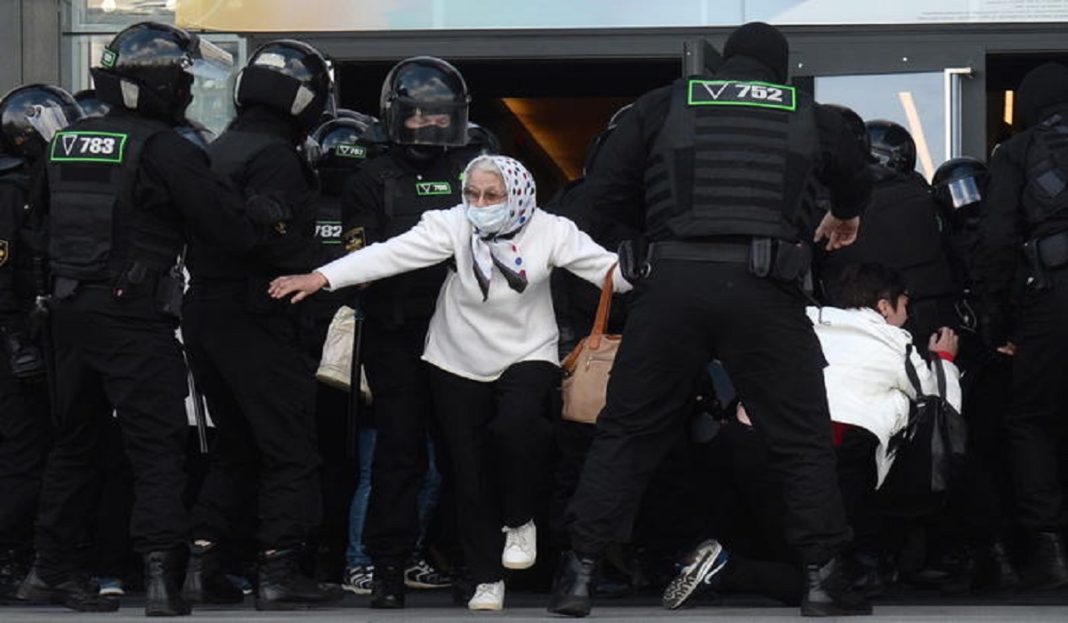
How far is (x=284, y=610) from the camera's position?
7.91m

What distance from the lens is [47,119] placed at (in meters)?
8.56

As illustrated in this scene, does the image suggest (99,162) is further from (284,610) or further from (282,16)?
(282,16)

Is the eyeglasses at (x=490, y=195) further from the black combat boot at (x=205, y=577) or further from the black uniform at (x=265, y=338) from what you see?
the black combat boot at (x=205, y=577)

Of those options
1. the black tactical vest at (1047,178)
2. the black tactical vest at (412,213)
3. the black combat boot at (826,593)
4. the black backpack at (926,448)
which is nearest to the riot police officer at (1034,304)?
the black tactical vest at (1047,178)

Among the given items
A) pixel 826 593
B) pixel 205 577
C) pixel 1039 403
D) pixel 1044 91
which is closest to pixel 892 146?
pixel 1044 91

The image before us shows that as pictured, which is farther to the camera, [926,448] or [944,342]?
[944,342]

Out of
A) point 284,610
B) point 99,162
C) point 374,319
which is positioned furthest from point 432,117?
point 284,610

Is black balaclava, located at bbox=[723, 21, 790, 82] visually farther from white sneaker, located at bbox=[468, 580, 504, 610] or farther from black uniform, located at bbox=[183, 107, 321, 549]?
white sneaker, located at bbox=[468, 580, 504, 610]

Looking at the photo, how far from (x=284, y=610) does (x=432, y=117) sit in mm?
1915

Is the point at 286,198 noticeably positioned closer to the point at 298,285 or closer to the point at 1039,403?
the point at 298,285

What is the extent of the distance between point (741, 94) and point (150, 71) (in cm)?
210

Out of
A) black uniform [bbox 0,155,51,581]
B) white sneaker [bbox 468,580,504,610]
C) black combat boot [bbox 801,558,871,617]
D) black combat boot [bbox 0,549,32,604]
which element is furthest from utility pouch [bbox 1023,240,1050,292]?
black combat boot [bbox 0,549,32,604]

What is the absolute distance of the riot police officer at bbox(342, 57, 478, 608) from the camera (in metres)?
8.02

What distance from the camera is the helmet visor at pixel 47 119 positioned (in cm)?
855
